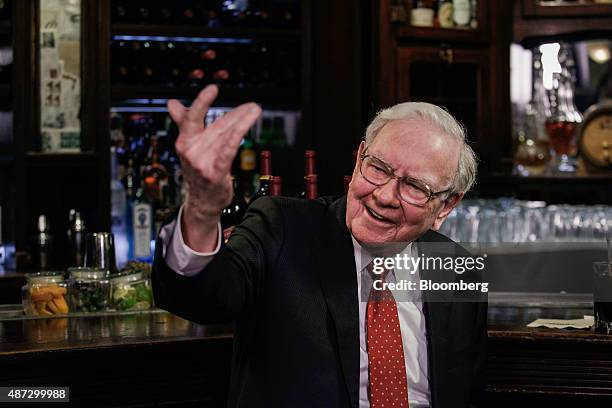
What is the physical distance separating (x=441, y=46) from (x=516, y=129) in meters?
0.54

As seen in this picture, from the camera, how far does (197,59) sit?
4398mm

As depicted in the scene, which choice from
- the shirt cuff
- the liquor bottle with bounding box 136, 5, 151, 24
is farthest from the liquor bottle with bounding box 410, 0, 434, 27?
the shirt cuff

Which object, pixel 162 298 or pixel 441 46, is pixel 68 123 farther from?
pixel 162 298

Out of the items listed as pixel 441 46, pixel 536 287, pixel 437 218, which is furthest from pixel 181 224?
pixel 536 287

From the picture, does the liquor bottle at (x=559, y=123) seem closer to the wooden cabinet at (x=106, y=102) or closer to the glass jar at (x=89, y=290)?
the wooden cabinet at (x=106, y=102)

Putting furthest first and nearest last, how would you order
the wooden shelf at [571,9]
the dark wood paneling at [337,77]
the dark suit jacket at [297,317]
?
1. the dark wood paneling at [337,77]
2. the wooden shelf at [571,9]
3. the dark suit jacket at [297,317]

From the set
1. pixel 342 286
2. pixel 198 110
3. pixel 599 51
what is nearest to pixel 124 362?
pixel 342 286

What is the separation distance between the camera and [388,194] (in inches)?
72.3

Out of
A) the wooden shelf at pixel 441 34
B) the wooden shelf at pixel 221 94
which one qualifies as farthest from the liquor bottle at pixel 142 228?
the wooden shelf at pixel 441 34

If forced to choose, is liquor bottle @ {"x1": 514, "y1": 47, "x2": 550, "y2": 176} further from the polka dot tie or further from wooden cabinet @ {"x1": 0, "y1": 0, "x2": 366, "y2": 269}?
the polka dot tie

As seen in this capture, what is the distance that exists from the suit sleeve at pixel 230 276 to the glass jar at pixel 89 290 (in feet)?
2.65

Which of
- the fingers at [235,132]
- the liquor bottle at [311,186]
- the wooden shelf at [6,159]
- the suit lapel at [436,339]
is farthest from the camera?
the wooden shelf at [6,159]

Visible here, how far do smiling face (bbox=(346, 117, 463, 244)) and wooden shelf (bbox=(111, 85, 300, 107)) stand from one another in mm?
2476

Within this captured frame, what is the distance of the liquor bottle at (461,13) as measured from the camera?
415 cm
